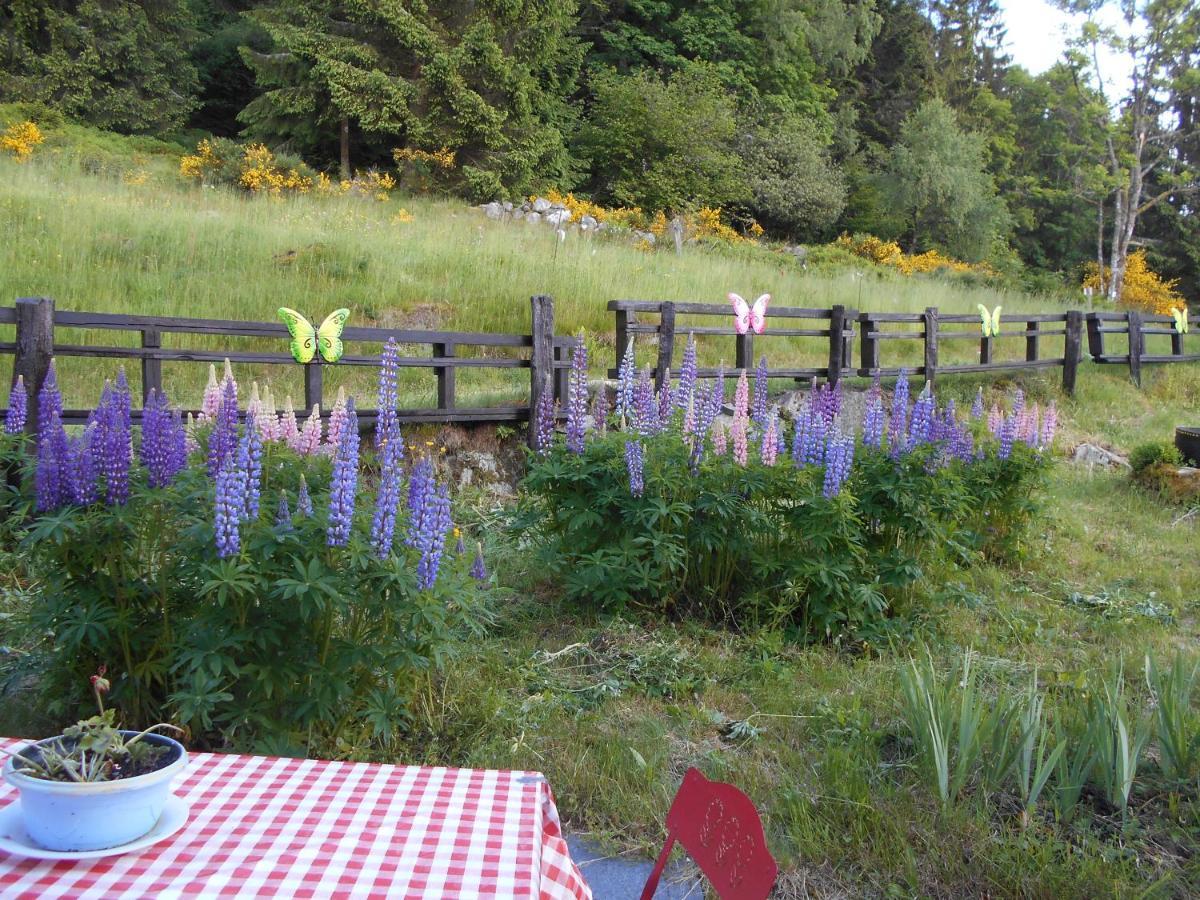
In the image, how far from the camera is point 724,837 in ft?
6.18

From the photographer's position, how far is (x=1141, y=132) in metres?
33.0

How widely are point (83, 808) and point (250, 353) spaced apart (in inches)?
268

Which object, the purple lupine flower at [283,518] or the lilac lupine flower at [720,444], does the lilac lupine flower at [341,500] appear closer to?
the purple lupine flower at [283,518]

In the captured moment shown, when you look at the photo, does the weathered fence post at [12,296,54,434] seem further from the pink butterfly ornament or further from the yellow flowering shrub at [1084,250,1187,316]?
the yellow flowering shrub at [1084,250,1187,316]

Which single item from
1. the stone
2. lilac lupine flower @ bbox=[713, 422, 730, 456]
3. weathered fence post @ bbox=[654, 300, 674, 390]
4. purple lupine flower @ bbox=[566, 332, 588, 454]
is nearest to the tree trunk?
weathered fence post @ bbox=[654, 300, 674, 390]

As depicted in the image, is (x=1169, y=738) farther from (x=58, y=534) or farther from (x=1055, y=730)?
(x=58, y=534)

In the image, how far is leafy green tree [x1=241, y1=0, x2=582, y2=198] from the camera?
2509 centimetres

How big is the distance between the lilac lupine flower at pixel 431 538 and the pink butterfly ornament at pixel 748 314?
836 centimetres

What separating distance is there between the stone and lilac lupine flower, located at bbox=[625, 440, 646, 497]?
300 inches

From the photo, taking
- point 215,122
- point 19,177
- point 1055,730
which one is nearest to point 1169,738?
point 1055,730

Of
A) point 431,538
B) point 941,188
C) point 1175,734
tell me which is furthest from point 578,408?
point 941,188

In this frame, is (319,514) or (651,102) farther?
(651,102)

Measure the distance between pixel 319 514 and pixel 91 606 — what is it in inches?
36.0

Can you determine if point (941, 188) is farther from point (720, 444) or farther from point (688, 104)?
point (720, 444)
